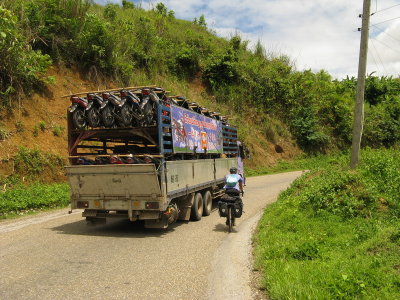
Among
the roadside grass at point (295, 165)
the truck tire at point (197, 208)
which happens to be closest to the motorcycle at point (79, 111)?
the truck tire at point (197, 208)

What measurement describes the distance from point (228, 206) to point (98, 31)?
620 inches

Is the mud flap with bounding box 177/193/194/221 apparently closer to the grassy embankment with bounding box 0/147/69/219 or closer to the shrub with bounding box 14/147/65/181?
the grassy embankment with bounding box 0/147/69/219

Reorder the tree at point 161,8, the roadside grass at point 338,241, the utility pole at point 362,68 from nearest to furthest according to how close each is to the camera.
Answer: the roadside grass at point 338,241 < the utility pole at point 362,68 < the tree at point 161,8

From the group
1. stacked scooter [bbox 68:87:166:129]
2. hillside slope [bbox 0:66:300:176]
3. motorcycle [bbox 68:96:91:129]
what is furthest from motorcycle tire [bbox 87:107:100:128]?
hillside slope [bbox 0:66:300:176]

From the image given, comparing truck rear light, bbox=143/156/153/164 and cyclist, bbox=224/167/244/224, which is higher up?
truck rear light, bbox=143/156/153/164

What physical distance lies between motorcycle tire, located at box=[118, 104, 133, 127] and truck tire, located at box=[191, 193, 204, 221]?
128 inches

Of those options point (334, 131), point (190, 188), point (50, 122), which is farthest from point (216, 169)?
point (334, 131)

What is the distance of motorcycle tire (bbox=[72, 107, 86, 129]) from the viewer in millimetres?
9344

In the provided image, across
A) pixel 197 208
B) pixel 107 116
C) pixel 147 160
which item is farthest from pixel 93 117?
pixel 197 208

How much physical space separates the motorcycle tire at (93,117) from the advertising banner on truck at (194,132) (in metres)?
1.97

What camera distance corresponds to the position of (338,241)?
6.89 metres

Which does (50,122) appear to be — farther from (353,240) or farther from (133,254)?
(353,240)

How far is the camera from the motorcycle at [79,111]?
9.33m

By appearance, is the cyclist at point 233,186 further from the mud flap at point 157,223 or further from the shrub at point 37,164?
the shrub at point 37,164
